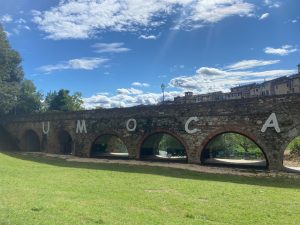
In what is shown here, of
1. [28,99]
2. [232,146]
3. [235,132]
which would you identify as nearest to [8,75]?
[28,99]

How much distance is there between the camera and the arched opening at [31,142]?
35344mm

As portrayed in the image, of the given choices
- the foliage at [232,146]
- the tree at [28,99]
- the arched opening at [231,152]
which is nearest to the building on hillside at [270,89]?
the foliage at [232,146]

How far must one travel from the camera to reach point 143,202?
28.5 feet

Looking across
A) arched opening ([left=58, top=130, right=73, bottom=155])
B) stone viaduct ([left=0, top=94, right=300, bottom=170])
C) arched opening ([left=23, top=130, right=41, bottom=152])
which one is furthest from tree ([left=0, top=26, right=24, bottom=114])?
stone viaduct ([left=0, top=94, right=300, bottom=170])

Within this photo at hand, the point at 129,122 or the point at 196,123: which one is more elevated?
the point at 129,122

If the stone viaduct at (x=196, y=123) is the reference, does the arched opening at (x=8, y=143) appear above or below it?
below

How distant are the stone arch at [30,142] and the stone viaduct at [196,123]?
740 centimetres

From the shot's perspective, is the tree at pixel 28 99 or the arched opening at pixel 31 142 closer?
the arched opening at pixel 31 142

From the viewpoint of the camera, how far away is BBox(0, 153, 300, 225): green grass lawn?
6859 mm

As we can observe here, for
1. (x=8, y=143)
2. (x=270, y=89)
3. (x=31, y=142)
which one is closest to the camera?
(x=8, y=143)

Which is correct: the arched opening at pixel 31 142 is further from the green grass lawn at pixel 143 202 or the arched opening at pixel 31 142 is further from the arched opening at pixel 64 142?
the green grass lawn at pixel 143 202

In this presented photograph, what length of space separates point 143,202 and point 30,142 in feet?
101

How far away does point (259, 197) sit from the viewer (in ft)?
31.9

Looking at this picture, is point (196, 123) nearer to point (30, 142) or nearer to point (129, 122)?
point (129, 122)
